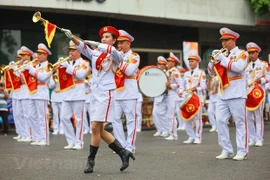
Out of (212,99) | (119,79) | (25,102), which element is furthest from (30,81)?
(212,99)

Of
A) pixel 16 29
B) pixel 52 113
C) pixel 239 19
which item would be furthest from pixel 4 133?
pixel 239 19

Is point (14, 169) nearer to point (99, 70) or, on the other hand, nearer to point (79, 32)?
point (99, 70)

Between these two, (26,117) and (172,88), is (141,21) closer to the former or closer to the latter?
(172,88)

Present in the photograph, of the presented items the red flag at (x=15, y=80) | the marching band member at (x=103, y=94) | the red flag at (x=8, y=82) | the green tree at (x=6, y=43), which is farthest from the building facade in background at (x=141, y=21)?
the marching band member at (x=103, y=94)

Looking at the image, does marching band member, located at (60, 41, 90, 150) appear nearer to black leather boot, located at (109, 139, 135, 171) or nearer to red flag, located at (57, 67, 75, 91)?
red flag, located at (57, 67, 75, 91)

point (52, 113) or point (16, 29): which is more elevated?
point (16, 29)

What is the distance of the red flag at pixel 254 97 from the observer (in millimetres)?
13758

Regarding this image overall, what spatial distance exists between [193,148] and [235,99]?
2.39m

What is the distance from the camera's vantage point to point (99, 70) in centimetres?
966

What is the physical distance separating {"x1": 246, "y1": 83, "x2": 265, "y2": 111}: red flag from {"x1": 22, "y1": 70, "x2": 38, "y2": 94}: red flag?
15.0 feet

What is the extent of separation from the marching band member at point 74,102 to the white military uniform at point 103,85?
3.66 m

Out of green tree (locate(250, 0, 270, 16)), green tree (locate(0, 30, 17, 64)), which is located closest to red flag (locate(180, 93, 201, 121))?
green tree (locate(0, 30, 17, 64))

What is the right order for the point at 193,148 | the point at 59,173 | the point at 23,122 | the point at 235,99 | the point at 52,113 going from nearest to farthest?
the point at 59,173, the point at 235,99, the point at 193,148, the point at 23,122, the point at 52,113

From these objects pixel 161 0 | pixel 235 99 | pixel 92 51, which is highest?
pixel 161 0
